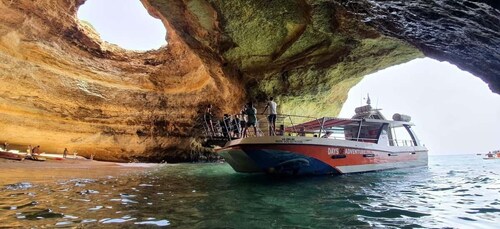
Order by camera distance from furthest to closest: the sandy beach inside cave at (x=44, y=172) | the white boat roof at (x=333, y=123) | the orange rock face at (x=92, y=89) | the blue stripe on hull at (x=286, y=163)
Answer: the orange rock face at (x=92, y=89) < the white boat roof at (x=333, y=123) < the blue stripe on hull at (x=286, y=163) < the sandy beach inside cave at (x=44, y=172)

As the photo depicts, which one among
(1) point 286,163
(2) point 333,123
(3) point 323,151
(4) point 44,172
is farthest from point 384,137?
(4) point 44,172

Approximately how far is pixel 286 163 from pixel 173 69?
46.8ft

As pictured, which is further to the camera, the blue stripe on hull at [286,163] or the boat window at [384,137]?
the boat window at [384,137]

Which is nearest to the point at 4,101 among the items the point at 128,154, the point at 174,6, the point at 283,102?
the point at 128,154

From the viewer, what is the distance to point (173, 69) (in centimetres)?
2167

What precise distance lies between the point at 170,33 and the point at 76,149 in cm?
1034

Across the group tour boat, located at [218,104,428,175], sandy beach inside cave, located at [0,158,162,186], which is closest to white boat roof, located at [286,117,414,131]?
tour boat, located at [218,104,428,175]

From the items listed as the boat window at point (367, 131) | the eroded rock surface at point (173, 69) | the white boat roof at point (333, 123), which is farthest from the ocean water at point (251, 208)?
the boat window at point (367, 131)

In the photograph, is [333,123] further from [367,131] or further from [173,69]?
[173,69]

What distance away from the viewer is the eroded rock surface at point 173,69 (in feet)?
41.7

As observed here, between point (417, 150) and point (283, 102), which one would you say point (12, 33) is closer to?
point (283, 102)

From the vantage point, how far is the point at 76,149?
21.8 m

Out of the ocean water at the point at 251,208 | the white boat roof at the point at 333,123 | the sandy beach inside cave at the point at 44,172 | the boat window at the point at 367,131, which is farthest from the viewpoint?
the boat window at the point at 367,131

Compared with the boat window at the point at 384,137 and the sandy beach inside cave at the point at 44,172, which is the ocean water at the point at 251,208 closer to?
the sandy beach inside cave at the point at 44,172
